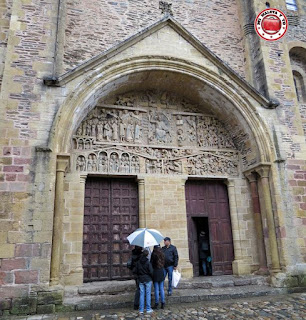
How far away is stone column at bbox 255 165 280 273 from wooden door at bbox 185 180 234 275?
117 cm

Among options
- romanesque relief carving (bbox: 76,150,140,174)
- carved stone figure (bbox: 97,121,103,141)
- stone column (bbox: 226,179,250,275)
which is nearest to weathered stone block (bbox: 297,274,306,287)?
stone column (bbox: 226,179,250,275)

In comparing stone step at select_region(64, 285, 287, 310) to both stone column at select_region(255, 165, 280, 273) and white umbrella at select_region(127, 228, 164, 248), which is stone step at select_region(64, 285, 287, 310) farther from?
white umbrella at select_region(127, 228, 164, 248)

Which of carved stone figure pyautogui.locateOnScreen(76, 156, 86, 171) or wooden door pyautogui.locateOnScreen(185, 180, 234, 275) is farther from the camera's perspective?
wooden door pyautogui.locateOnScreen(185, 180, 234, 275)

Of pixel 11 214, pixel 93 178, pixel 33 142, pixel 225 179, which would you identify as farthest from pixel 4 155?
pixel 225 179

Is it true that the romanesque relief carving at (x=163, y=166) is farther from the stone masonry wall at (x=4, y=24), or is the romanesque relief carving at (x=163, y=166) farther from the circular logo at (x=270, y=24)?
the circular logo at (x=270, y=24)

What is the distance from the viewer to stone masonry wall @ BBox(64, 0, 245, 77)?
8.36m

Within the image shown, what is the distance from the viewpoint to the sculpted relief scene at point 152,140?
7.81m

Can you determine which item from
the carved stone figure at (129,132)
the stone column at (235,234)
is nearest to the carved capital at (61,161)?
the carved stone figure at (129,132)

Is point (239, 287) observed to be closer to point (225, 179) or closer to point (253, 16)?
point (225, 179)

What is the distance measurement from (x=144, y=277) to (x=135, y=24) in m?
7.53

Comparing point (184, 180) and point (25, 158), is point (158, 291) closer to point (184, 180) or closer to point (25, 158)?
point (184, 180)

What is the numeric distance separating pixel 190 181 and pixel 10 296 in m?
5.34

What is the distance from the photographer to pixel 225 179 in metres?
8.70

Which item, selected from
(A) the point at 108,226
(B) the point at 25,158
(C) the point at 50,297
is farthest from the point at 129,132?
(C) the point at 50,297
